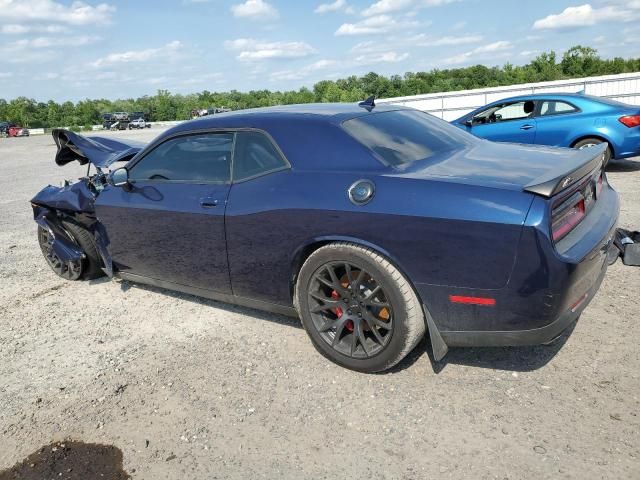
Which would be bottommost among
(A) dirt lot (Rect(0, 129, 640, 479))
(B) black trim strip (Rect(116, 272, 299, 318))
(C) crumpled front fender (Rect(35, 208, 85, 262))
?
(A) dirt lot (Rect(0, 129, 640, 479))

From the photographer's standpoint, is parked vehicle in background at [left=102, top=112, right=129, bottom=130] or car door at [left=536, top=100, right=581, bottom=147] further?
parked vehicle in background at [left=102, top=112, right=129, bottom=130]

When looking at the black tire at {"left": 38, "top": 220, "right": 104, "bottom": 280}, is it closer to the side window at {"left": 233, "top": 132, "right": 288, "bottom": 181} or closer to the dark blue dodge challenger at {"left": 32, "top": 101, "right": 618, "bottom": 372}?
the dark blue dodge challenger at {"left": 32, "top": 101, "right": 618, "bottom": 372}

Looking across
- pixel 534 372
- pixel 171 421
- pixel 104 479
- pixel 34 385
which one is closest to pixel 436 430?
pixel 534 372

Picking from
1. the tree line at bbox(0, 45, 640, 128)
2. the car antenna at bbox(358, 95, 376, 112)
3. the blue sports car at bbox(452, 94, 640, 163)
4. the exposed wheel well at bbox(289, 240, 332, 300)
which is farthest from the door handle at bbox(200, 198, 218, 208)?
the tree line at bbox(0, 45, 640, 128)

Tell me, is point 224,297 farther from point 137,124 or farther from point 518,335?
point 137,124

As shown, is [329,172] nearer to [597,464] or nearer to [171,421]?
[171,421]

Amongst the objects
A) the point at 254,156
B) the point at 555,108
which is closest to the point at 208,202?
the point at 254,156

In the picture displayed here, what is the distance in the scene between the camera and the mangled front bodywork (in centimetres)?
465

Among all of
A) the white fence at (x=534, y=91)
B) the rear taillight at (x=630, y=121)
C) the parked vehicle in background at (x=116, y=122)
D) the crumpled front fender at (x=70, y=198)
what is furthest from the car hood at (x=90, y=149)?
the parked vehicle in background at (x=116, y=122)

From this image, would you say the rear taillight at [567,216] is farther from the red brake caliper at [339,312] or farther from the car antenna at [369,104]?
the car antenna at [369,104]

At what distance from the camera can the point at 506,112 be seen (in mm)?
9094

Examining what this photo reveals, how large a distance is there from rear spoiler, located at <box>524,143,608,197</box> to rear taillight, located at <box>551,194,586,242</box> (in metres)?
0.10

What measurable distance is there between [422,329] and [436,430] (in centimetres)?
54

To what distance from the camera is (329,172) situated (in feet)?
10.2
